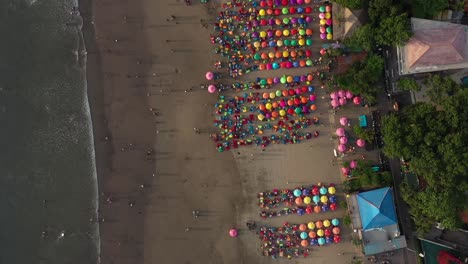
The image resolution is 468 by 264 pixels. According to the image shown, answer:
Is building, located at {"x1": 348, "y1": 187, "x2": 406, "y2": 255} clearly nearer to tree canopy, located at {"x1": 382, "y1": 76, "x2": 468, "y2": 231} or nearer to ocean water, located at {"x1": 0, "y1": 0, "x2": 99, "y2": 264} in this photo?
tree canopy, located at {"x1": 382, "y1": 76, "x2": 468, "y2": 231}

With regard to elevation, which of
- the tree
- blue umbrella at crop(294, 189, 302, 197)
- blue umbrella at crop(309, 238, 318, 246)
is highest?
the tree

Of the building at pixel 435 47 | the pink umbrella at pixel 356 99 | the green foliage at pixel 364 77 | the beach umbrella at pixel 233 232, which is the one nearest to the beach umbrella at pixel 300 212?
the beach umbrella at pixel 233 232

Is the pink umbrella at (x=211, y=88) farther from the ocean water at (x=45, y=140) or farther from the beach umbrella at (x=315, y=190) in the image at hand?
the beach umbrella at (x=315, y=190)

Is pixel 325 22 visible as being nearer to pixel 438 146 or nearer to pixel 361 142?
pixel 361 142

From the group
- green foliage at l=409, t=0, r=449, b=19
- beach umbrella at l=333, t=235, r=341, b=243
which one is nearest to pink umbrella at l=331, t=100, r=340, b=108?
green foliage at l=409, t=0, r=449, b=19

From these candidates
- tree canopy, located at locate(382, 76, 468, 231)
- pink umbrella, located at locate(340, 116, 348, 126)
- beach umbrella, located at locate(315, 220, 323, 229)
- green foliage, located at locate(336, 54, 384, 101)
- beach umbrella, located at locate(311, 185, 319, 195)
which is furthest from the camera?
pink umbrella, located at locate(340, 116, 348, 126)

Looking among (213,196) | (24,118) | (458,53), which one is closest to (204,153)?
(213,196)

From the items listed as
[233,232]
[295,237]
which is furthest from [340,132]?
[233,232]
